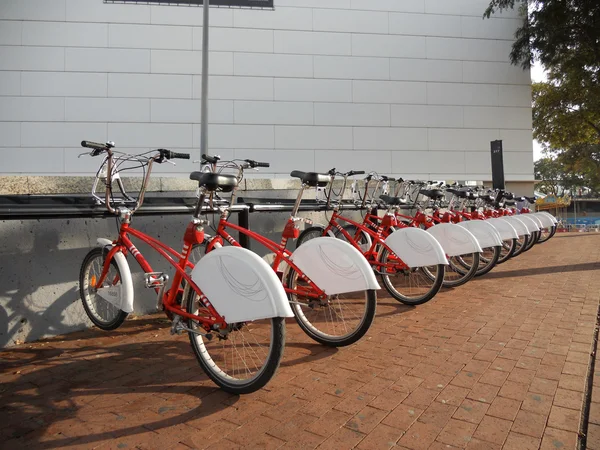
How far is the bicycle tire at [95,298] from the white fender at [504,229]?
17.1 ft

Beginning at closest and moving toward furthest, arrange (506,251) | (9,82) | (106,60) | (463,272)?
(463,272), (506,251), (9,82), (106,60)

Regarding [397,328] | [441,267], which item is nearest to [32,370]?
[397,328]

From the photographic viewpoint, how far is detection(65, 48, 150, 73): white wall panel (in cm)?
1284

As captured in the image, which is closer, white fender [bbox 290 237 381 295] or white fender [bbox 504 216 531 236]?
white fender [bbox 290 237 381 295]

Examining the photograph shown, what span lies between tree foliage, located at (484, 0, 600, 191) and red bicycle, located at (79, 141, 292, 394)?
14065 mm

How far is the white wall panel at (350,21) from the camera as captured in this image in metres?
13.7

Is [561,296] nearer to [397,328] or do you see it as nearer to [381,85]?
[397,328]

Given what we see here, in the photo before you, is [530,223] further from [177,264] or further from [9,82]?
[9,82]

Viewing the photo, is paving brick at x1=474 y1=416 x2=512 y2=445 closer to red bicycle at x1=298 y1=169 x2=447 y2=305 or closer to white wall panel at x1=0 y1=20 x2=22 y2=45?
red bicycle at x1=298 y1=169 x2=447 y2=305

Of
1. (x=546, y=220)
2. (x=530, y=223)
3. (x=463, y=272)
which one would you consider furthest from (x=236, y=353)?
(x=546, y=220)

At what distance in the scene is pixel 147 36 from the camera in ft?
42.9

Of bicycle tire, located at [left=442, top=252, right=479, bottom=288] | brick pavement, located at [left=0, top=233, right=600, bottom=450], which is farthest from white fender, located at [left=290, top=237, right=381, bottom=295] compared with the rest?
bicycle tire, located at [left=442, top=252, right=479, bottom=288]

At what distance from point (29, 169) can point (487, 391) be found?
1318 cm

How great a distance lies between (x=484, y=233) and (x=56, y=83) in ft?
39.3
